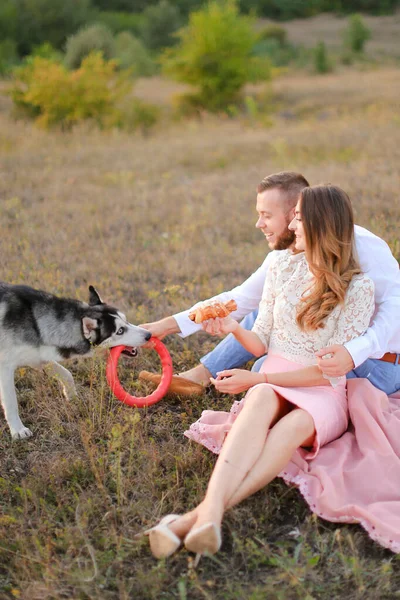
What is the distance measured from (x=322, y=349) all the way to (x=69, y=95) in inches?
545

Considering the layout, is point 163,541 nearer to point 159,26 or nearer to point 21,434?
point 21,434

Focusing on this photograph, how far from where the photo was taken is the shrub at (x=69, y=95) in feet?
51.5

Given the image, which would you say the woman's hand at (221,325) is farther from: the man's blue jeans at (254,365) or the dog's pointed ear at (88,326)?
the dog's pointed ear at (88,326)

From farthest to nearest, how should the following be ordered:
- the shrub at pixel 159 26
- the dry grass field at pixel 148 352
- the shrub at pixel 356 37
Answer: the shrub at pixel 159 26
the shrub at pixel 356 37
the dry grass field at pixel 148 352

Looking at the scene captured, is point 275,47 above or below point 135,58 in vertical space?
below

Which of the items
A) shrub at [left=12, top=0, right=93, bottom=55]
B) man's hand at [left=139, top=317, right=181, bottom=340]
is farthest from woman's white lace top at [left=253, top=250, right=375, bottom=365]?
shrub at [left=12, top=0, right=93, bottom=55]

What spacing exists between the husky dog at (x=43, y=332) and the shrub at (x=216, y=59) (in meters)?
15.6

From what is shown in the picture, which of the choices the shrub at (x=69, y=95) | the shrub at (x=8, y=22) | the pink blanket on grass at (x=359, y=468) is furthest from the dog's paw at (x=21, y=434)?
the shrub at (x=8, y=22)

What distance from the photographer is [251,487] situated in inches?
132

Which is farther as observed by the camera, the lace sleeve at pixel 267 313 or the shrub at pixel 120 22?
the shrub at pixel 120 22

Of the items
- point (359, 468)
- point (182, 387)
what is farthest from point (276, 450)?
point (182, 387)

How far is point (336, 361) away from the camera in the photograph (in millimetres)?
3648

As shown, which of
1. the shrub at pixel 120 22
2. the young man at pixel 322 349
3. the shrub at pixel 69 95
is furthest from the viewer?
the shrub at pixel 120 22

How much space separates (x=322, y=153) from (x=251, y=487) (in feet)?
32.5
